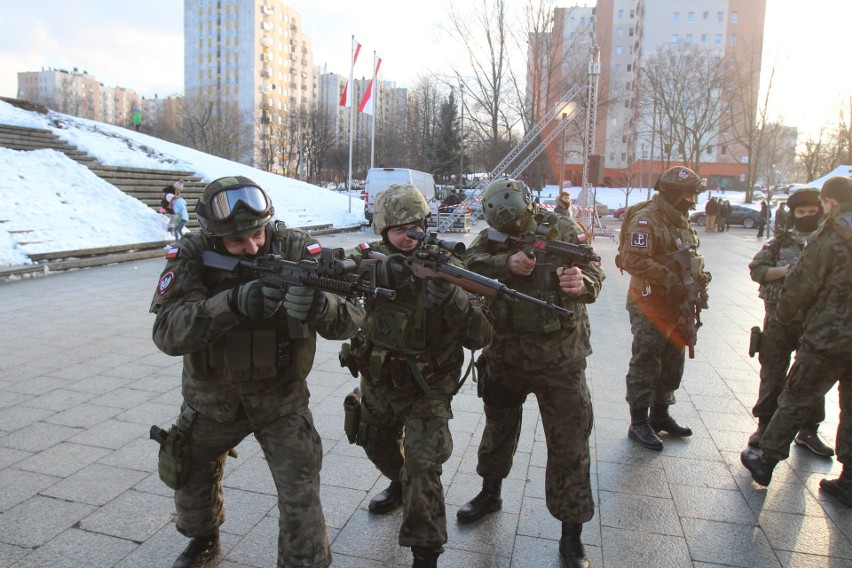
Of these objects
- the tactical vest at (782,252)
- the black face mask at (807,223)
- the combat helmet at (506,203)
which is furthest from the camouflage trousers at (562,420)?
the black face mask at (807,223)

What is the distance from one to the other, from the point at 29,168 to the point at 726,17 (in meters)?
73.2

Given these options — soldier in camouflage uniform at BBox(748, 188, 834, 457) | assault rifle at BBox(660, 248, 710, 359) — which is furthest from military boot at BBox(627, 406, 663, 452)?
soldier in camouflage uniform at BBox(748, 188, 834, 457)

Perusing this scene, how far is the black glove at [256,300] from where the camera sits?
89.8 inches

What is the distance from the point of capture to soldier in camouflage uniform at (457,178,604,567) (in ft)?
9.57

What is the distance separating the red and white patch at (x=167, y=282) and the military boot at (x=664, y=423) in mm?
3647

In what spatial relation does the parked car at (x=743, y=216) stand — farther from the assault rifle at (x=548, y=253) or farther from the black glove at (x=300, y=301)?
the black glove at (x=300, y=301)

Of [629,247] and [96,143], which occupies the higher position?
[96,143]

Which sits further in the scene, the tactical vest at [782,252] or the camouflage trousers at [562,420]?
the tactical vest at [782,252]

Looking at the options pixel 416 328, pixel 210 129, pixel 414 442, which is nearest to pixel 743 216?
pixel 416 328

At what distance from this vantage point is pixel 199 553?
2.75 m

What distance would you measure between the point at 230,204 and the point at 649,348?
10.5 feet

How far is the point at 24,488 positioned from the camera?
3.44m

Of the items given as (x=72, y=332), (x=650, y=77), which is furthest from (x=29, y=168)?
(x=650, y=77)

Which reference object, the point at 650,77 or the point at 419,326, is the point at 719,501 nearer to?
the point at 419,326
